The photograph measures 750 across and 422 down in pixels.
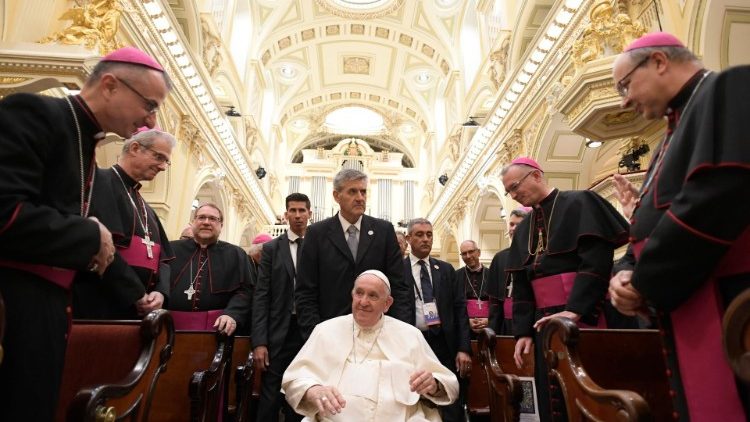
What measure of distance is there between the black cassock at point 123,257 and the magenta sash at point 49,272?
0.26 meters

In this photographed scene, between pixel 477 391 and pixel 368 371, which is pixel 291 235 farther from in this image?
pixel 477 391

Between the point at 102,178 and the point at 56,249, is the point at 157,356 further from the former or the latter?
the point at 102,178

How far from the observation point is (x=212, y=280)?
12.3ft

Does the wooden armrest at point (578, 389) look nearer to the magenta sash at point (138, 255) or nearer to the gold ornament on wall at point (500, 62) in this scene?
the magenta sash at point (138, 255)

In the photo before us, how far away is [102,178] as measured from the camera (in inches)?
98.1

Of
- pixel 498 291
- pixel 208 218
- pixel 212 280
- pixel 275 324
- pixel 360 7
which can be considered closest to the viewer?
pixel 275 324

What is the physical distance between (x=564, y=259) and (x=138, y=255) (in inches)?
95.7

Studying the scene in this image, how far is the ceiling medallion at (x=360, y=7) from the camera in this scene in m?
16.8

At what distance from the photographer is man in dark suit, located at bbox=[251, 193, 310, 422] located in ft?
10.8

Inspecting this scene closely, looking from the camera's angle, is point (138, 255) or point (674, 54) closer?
point (674, 54)

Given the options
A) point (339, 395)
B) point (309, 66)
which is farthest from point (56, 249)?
point (309, 66)

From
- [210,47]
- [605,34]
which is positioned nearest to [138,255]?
[605,34]

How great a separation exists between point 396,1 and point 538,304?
51.6 feet

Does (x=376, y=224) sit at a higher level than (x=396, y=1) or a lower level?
lower
